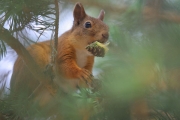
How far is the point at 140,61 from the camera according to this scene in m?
0.38

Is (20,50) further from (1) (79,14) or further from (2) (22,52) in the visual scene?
(1) (79,14)

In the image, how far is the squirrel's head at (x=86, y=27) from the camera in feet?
3.59

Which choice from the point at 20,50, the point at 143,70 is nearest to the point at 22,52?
the point at 20,50

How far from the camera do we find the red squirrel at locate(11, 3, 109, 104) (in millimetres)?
998

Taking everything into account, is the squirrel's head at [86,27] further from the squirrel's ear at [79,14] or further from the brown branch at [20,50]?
the brown branch at [20,50]

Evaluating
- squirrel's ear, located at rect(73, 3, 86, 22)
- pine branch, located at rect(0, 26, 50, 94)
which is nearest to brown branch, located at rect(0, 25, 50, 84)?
pine branch, located at rect(0, 26, 50, 94)

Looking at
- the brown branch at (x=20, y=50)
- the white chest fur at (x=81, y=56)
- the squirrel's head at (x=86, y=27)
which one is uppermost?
the brown branch at (x=20, y=50)

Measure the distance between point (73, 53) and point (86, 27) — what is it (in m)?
0.11

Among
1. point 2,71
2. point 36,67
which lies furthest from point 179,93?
point 2,71

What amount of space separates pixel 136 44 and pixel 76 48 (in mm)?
814

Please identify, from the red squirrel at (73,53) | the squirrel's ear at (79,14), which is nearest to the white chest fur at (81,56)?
the red squirrel at (73,53)

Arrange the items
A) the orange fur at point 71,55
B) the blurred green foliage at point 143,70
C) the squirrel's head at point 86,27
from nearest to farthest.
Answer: the blurred green foliage at point 143,70 → the orange fur at point 71,55 → the squirrel's head at point 86,27

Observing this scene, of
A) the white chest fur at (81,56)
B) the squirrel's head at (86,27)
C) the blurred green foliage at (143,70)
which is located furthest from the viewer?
the white chest fur at (81,56)

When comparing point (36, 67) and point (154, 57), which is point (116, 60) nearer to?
point (154, 57)
